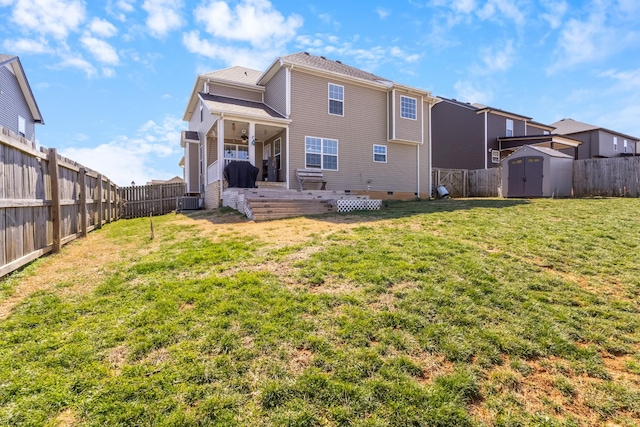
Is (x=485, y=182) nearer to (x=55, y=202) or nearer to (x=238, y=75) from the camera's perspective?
(x=238, y=75)

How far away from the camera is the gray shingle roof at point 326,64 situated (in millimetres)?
14867

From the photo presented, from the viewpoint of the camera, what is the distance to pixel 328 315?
3635 millimetres

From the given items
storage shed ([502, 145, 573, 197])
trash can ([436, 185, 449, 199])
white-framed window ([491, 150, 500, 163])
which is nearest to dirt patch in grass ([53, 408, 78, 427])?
storage shed ([502, 145, 573, 197])

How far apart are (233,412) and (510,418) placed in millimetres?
2075

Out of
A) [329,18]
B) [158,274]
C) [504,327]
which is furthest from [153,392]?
[329,18]

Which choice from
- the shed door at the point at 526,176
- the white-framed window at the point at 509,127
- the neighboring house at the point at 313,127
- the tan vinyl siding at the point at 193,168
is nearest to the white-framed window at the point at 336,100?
the neighboring house at the point at 313,127

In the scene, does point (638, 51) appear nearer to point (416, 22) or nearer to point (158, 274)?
point (416, 22)

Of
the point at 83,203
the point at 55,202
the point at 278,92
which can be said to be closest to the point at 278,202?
the point at 83,203

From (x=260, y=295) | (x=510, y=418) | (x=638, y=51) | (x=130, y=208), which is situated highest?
(x=638, y=51)

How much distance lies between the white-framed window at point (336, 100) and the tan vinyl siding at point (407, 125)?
293 centimetres

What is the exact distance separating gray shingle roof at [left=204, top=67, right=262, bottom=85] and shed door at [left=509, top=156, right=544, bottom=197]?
14514mm

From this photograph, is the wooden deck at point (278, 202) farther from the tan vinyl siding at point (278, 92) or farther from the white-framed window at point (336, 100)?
the white-framed window at point (336, 100)

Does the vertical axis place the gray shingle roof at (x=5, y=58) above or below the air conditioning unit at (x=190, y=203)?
above

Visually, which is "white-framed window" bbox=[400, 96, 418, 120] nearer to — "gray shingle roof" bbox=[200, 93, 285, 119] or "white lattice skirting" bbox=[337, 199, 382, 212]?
"gray shingle roof" bbox=[200, 93, 285, 119]
